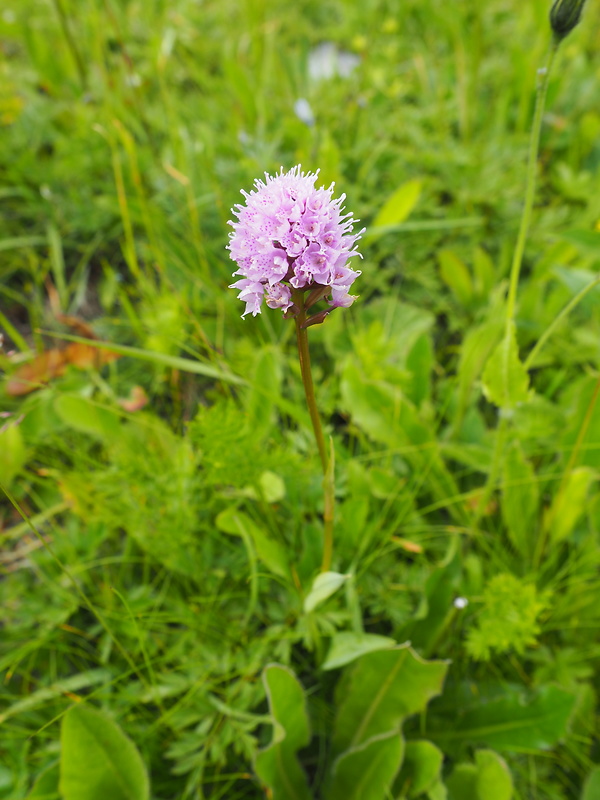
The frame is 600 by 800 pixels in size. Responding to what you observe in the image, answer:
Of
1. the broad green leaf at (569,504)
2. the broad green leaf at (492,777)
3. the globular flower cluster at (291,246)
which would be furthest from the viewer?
the broad green leaf at (569,504)

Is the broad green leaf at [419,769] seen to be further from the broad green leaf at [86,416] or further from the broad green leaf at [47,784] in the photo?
the broad green leaf at [86,416]

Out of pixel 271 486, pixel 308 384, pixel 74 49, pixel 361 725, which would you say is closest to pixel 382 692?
pixel 361 725

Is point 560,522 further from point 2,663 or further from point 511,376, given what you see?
point 2,663

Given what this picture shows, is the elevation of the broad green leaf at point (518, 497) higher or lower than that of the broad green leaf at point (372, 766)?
higher

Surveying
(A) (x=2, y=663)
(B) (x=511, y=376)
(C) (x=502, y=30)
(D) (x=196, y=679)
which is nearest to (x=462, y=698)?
(D) (x=196, y=679)

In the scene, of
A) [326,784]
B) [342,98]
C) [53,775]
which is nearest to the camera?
[53,775]

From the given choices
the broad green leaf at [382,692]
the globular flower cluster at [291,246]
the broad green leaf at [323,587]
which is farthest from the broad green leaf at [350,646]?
the globular flower cluster at [291,246]
